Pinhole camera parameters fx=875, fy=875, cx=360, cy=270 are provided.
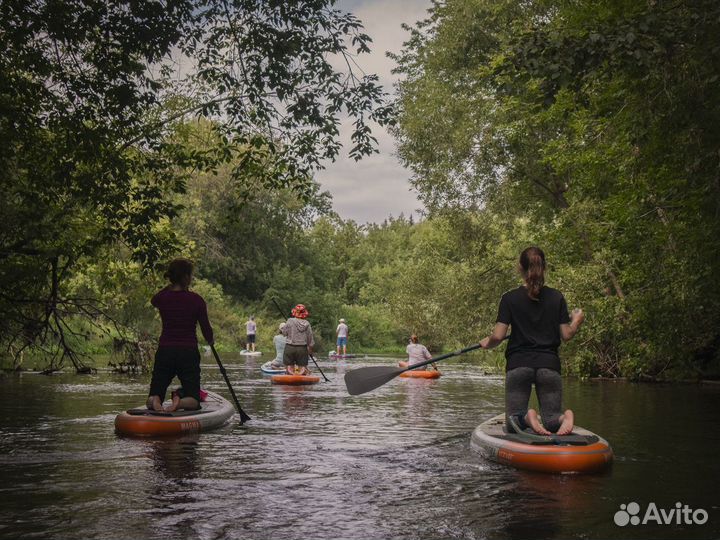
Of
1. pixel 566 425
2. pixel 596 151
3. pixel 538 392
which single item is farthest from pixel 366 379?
pixel 596 151

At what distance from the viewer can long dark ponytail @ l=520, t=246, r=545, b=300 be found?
25.3ft

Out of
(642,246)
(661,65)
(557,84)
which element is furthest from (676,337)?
(557,84)

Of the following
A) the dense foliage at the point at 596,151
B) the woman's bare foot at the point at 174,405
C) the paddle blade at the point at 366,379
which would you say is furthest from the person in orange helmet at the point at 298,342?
the woman's bare foot at the point at 174,405

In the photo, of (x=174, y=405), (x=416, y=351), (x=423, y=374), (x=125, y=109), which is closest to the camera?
(x=174, y=405)

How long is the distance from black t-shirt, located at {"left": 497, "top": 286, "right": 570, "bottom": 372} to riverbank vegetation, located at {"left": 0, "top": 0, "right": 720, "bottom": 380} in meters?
3.64

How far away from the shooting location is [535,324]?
Result: 7797mm

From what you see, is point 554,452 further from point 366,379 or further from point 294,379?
point 294,379

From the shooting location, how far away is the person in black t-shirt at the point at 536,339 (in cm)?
773

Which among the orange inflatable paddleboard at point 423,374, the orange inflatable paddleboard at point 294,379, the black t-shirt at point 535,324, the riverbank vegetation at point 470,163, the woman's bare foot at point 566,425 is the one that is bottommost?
the woman's bare foot at point 566,425

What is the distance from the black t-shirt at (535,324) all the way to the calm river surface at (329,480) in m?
1.01

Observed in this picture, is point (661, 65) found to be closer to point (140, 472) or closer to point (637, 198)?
point (637, 198)

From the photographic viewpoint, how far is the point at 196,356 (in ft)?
32.0

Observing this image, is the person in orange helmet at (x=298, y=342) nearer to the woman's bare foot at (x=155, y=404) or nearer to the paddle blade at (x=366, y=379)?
the paddle blade at (x=366, y=379)

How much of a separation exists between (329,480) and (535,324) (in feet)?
7.58
